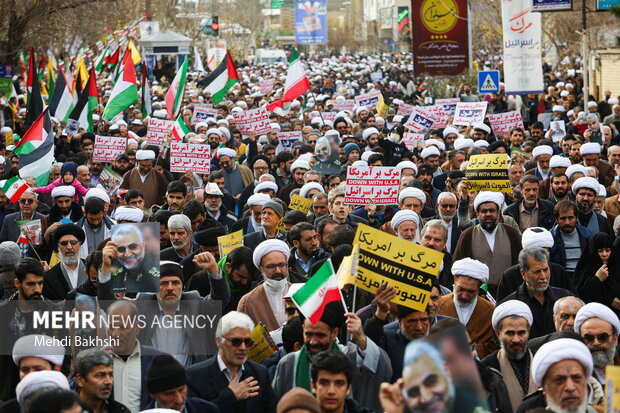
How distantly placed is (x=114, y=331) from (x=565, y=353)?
2.37 m

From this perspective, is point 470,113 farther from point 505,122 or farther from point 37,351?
point 37,351

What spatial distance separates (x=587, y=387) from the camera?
5832 millimetres

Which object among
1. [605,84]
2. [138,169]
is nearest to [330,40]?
[605,84]

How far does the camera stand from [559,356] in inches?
220

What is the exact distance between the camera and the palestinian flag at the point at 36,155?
14.0 metres

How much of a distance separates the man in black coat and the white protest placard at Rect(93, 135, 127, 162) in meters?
9.81

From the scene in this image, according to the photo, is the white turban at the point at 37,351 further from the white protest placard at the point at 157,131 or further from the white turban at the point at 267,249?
the white protest placard at the point at 157,131

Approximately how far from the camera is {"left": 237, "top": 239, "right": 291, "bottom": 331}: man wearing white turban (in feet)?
25.2

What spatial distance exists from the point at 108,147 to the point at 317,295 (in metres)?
10.1

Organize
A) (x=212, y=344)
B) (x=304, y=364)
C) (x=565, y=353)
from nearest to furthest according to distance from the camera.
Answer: (x=565, y=353)
(x=304, y=364)
(x=212, y=344)

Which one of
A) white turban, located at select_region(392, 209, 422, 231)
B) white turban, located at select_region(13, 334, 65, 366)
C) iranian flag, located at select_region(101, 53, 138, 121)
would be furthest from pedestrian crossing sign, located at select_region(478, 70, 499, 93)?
white turban, located at select_region(13, 334, 65, 366)

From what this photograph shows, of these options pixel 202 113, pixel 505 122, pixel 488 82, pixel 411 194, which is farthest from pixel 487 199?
pixel 488 82

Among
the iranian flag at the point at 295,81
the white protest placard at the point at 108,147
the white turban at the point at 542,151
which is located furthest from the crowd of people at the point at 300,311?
the iranian flag at the point at 295,81

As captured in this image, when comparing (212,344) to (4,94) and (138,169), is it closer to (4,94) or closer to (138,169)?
(138,169)
